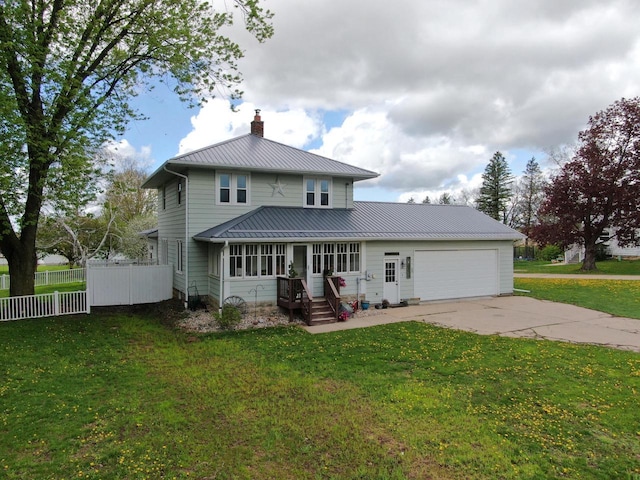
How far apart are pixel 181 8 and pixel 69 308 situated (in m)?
10.6

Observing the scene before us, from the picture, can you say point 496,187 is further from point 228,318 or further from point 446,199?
point 228,318

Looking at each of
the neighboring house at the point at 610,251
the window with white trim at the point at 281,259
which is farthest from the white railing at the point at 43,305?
the neighboring house at the point at 610,251

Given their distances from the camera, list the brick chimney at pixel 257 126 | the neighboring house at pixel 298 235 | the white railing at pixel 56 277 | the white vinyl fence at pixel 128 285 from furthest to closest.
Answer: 1. the white railing at pixel 56 277
2. the brick chimney at pixel 257 126
3. the white vinyl fence at pixel 128 285
4. the neighboring house at pixel 298 235

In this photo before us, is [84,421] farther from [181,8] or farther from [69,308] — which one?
[181,8]

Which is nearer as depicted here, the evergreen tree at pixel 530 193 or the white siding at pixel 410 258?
the white siding at pixel 410 258

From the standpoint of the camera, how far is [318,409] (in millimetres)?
6129

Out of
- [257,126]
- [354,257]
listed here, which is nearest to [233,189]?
[257,126]

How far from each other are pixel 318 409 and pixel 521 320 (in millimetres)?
9550

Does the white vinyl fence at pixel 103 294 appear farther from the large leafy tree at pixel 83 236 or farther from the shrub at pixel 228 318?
the large leafy tree at pixel 83 236

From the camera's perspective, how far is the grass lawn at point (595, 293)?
15.1m

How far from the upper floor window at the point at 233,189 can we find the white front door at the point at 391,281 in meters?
6.15

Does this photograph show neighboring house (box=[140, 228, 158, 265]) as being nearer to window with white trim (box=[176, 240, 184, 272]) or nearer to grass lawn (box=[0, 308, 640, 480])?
window with white trim (box=[176, 240, 184, 272])

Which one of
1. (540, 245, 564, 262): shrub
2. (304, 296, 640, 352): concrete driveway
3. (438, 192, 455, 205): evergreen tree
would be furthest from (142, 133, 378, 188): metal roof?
(438, 192, 455, 205): evergreen tree

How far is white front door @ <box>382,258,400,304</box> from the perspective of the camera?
15.7 metres
